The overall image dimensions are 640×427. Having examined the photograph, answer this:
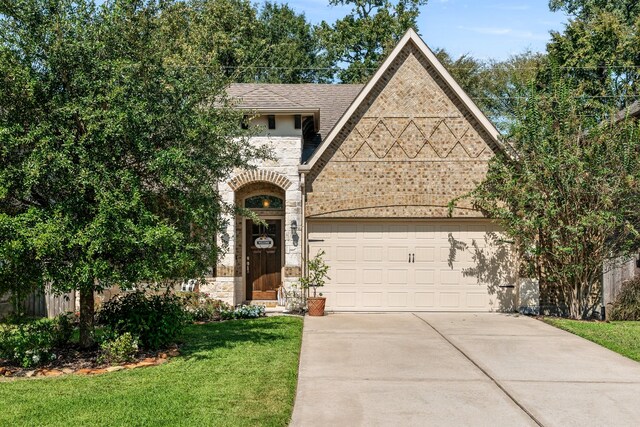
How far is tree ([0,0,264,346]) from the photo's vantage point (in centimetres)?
871

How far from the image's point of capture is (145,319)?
400 inches

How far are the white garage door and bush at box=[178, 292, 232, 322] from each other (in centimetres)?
262

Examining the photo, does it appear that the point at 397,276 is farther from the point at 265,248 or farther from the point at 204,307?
the point at 204,307

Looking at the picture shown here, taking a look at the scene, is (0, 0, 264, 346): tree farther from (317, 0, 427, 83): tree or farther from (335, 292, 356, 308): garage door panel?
(317, 0, 427, 83): tree

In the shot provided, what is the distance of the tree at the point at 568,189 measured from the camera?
47.0ft

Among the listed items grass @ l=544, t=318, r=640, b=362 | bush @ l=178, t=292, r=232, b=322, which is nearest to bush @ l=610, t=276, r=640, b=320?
grass @ l=544, t=318, r=640, b=362

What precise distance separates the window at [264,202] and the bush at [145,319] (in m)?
6.78

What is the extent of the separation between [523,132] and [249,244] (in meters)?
7.35

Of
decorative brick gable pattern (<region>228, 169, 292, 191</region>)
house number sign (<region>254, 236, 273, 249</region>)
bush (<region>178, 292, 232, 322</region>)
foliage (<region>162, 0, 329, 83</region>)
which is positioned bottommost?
bush (<region>178, 292, 232, 322</region>)

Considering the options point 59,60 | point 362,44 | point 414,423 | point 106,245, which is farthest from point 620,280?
point 362,44

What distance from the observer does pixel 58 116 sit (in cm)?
907

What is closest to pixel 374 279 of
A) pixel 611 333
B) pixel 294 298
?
pixel 294 298

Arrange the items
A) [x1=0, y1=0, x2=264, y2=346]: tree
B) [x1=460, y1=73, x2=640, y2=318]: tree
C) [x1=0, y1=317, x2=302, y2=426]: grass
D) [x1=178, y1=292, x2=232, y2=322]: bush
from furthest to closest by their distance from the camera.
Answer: [x1=178, y1=292, x2=232, y2=322]: bush, [x1=460, y1=73, x2=640, y2=318]: tree, [x1=0, y1=0, x2=264, y2=346]: tree, [x1=0, y1=317, x2=302, y2=426]: grass

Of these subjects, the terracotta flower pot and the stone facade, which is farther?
the stone facade
